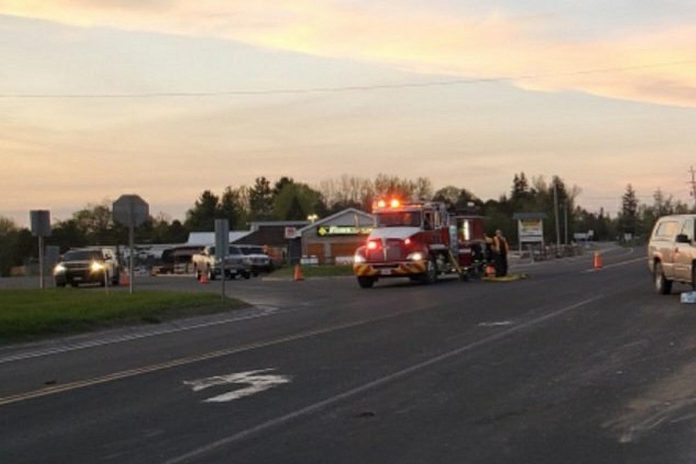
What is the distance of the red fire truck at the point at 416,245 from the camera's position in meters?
31.8

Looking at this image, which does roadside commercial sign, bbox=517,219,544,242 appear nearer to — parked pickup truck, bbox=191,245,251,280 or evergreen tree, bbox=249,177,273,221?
parked pickup truck, bbox=191,245,251,280

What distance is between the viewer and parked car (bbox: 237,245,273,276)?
161 ft

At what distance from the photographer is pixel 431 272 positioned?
107 ft

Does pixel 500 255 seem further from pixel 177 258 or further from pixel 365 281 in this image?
pixel 177 258

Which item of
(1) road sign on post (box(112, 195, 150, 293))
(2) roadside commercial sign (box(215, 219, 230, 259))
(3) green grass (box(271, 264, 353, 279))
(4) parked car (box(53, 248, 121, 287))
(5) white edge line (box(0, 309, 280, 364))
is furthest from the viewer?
(3) green grass (box(271, 264, 353, 279))

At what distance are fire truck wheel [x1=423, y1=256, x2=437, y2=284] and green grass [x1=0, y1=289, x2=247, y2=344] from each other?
366 inches

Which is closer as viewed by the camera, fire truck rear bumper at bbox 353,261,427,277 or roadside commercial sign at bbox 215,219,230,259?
roadside commercial sign at bbox 215,219,230,259

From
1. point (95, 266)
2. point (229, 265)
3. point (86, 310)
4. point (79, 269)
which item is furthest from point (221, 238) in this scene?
point (229, 265)

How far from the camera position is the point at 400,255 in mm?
31703

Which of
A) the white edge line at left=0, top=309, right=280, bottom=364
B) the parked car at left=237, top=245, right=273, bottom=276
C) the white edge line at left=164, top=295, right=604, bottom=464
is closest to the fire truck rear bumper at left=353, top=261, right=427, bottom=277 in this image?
the white edge line at left=0, top=309, right=280, bottom=364

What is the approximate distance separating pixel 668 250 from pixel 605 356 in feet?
32.2

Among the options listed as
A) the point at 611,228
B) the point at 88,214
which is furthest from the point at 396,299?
the point at 611,228

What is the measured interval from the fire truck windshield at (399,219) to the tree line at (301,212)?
7097cm

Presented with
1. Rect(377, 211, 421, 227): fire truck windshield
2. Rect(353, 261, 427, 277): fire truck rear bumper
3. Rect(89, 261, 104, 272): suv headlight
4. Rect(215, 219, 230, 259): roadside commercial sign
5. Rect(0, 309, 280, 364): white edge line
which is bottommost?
Rect(0, 309, 280, 364): white edge line
